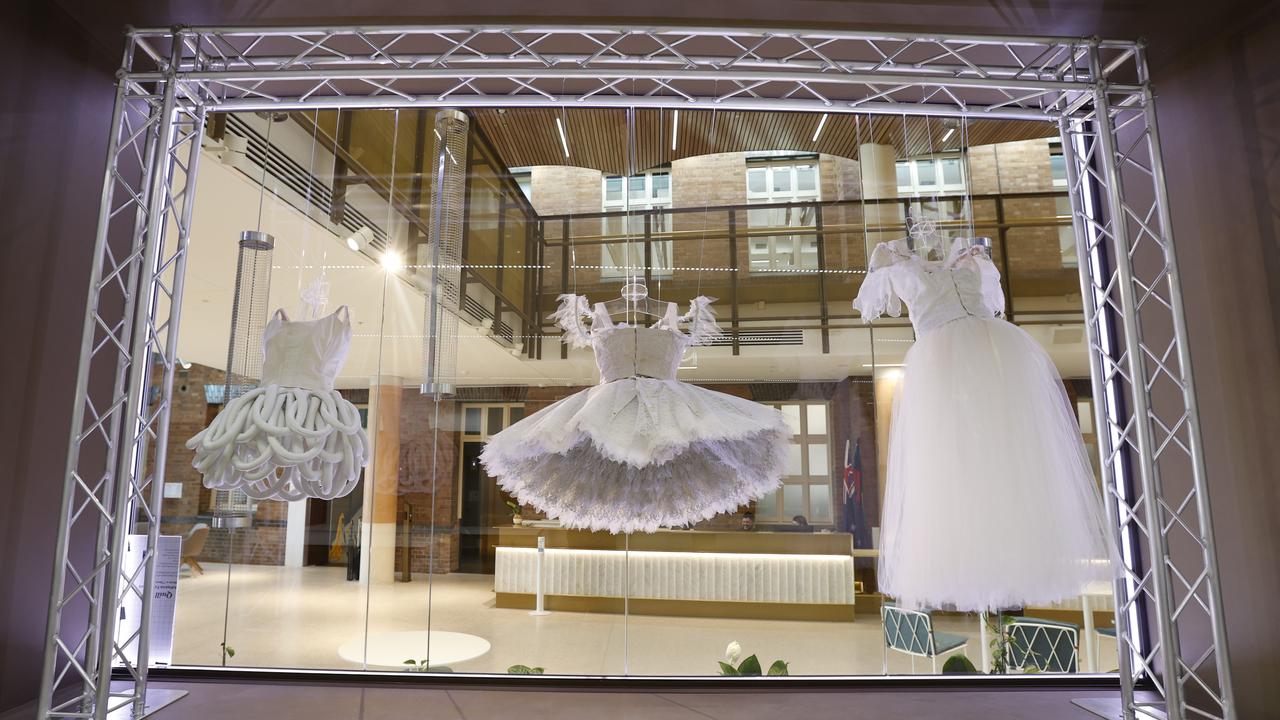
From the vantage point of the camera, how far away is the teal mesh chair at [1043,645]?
13.3 ft

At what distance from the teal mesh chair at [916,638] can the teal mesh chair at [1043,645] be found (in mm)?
272

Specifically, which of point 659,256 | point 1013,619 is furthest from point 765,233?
point 1013,619

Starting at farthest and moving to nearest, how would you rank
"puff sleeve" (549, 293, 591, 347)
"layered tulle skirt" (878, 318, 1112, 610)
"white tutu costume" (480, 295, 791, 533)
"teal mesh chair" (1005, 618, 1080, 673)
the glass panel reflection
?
the glass panel reflection < "teal mesh chair" (1005, 618, 1080, 673) < "puff sleeve" (549, 293, 591, 347) < "white tutu costume" (480, 295, 791, 533) < "layered tulle skirt" (878, 318, 1112, 610)

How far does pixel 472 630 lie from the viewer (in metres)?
4.40

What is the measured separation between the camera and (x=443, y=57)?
132 inches

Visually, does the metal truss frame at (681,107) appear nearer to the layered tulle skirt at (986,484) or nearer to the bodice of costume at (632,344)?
the layered tulle skirt at (986,484)

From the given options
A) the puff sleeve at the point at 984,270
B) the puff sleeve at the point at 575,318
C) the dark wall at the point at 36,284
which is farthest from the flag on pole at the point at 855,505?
the dark wall at the point at 36,284

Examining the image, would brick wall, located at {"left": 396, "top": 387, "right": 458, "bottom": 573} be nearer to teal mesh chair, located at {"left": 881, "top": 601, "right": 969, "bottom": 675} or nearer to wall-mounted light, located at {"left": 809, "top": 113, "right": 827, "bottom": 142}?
teal mesh chair, located at {"left": 881, "top": 601, "right": 969, "bottom": 675}

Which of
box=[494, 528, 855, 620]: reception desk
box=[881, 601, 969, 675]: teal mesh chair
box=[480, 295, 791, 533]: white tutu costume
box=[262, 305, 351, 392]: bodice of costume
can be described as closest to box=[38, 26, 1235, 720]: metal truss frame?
box=[262, 305, 351, 392]: bodice of costume

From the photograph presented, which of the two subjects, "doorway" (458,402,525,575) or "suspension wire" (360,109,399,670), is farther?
"doorway" (458,402,525,575)

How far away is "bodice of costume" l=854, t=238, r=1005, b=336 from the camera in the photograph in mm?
3324

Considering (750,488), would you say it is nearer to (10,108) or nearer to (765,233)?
(765,233)

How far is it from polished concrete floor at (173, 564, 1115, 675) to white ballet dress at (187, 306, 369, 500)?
142cm

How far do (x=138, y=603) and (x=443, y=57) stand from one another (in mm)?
3297
